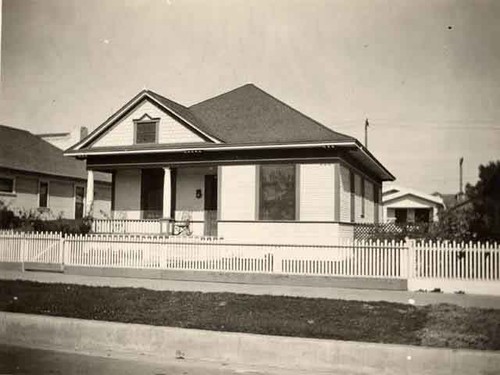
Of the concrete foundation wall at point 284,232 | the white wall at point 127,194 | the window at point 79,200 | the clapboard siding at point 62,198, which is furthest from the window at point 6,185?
the concrete foundation wall at point 284,232

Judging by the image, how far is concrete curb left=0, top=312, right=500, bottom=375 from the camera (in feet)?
19.0

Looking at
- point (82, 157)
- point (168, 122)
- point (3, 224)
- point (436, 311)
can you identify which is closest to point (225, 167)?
point (168, 122)

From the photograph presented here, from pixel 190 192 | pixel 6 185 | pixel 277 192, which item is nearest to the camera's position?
pixel 277 192

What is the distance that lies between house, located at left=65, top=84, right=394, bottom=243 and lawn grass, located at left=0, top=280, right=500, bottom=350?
7.16m

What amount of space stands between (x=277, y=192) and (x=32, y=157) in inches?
599

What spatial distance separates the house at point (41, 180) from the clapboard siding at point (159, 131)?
4.61 meters

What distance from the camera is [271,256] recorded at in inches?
496

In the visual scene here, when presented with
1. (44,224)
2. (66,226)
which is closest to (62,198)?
(44,224)

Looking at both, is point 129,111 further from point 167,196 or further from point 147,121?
point 167,196

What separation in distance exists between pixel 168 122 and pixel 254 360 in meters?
13.4

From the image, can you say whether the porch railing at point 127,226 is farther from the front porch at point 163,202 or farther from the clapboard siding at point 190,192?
→ the clapboard siding at point 190,192

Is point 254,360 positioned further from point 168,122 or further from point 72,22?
point 168,122

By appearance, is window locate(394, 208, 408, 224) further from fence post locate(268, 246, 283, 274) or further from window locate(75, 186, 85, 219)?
fence post locate(268, 246, 283, 274)

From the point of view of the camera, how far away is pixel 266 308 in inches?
346
